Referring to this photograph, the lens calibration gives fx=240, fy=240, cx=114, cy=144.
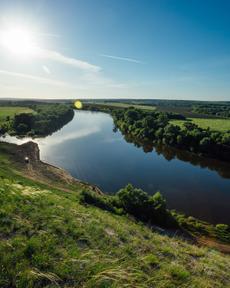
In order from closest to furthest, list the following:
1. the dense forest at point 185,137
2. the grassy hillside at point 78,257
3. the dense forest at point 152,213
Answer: the grassy hillside at point 78,257 → the dense forest at point 152,213 → the dense forest at point 185,137

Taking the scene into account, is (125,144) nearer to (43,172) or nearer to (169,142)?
(169,142)

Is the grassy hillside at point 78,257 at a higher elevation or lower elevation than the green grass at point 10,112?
lower

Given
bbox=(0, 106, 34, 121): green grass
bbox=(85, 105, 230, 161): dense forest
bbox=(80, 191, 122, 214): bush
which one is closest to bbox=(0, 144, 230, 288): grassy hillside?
bbox=(80, 191, 122, 214): bush

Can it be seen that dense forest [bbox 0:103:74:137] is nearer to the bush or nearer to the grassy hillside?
the bush

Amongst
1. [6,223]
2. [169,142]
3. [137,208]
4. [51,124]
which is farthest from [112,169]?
[51,124]

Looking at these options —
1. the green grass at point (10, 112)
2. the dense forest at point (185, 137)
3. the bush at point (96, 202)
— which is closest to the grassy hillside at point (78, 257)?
the bush at point (96, 202)

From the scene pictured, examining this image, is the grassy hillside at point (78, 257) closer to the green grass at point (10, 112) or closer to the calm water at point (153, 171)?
the calm water at point (153, 171)

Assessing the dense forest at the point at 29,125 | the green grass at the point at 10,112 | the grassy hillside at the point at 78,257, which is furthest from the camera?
the green grass at the point at 10,112

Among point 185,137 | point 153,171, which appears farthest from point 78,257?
point 185,137
